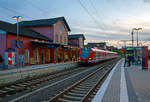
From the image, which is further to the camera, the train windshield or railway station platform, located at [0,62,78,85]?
the train windshield

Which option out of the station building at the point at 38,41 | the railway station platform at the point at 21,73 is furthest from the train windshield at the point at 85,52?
the railway station platform at the point at 21,73

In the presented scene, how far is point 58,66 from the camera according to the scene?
19.4m

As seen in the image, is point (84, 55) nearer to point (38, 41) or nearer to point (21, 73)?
point (38, 41)

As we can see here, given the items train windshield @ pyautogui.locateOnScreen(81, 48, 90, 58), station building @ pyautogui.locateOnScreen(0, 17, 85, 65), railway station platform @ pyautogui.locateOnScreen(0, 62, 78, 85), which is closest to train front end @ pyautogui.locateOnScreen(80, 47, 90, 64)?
train windshield @ pyautogui.locateOnScreen(81, 48, 90, 58)

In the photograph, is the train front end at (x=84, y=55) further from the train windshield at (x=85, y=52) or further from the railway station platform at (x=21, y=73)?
the railway station platform at (x=21, y=73)

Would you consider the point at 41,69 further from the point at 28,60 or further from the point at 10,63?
the point at 28,60

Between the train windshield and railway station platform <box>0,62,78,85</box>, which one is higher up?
the train windshield

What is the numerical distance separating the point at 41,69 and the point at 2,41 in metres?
5.11

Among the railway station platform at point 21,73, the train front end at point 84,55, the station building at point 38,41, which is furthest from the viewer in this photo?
the train front end at point 84,55

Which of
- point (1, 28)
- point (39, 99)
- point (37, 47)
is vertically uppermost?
point (1, 28)

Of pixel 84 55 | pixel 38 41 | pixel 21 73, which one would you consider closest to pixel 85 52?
pixel 84 55

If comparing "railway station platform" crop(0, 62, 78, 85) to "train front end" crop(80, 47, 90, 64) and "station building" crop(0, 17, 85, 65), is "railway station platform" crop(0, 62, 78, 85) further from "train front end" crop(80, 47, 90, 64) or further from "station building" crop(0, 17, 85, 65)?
"train front end" crop(80, 47, 90, 64)

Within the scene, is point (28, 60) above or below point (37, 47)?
below

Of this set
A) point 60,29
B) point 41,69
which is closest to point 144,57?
point 41,69
